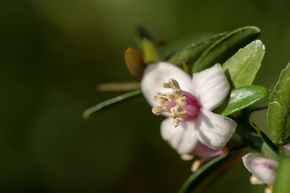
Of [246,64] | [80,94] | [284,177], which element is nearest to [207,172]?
[246,64]

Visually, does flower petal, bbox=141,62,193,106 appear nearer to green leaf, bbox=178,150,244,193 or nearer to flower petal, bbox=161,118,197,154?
flower petal, bbox=161,118,197,154

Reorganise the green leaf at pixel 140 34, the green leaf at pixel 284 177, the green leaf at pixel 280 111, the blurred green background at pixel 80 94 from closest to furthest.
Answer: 1. the green leaf at pixel 284 177
2. the green leaf at pixel 280 111
3. the green leaf at pixel 140 34
4. the blurred green background at pixel 80 94

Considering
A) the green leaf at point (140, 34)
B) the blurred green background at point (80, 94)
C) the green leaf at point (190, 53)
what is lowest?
the blurred green background at point (80, 94)

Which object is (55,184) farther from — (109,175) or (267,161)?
(267,161)

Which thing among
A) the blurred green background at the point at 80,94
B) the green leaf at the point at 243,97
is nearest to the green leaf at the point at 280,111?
the green leaf at the point at 243,97

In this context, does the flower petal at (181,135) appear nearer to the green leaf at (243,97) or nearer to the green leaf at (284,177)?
the green leaf at (243,97)

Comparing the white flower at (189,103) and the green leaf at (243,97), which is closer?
the green leaf at (243,97)
